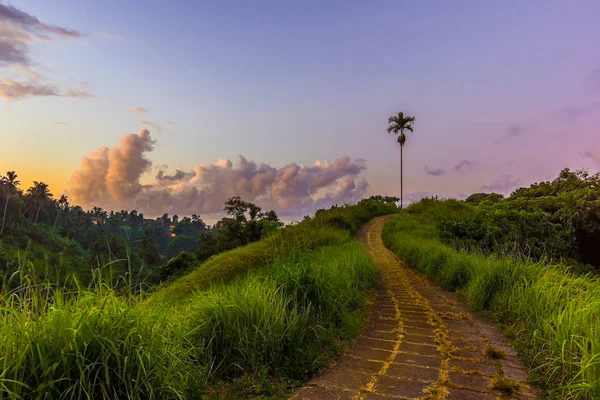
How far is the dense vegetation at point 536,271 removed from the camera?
342cm

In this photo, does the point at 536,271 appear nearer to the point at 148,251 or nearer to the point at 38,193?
the point at 148,251

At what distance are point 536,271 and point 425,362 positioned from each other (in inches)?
139

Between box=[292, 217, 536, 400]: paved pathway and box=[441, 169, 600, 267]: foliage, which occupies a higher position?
box=[441, 169, 600, 267]: foliage

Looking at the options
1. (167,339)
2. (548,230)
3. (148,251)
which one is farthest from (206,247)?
(148,251)

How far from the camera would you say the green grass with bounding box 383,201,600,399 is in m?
3.16

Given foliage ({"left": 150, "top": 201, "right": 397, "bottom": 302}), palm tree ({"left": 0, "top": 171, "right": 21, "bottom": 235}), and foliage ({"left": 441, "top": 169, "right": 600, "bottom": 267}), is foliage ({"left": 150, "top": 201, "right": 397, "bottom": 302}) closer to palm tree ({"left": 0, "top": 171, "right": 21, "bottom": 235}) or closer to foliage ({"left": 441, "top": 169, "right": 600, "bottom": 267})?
foliage ({"left": 441, "top": 169, "right": 600, "bottom": 267})

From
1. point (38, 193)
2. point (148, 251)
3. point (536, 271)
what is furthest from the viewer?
point (38, 193)

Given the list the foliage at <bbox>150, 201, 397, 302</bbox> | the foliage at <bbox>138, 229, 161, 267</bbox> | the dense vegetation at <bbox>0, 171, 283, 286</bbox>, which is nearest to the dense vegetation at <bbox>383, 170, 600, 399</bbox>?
the foliage at <bbox>150, 201, 397, 302</bbox>

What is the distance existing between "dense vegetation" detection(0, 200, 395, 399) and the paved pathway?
0.31 meters

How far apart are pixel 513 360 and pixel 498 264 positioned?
2650 millimetres

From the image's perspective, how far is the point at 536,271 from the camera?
613 cm

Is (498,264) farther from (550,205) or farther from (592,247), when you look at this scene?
(550,205)

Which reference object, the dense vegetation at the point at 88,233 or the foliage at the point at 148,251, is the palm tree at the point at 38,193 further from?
the foliage at the point at 148,251

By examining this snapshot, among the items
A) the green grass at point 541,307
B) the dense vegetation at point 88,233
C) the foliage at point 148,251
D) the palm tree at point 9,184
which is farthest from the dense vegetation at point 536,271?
the palm tree at point 9,184
